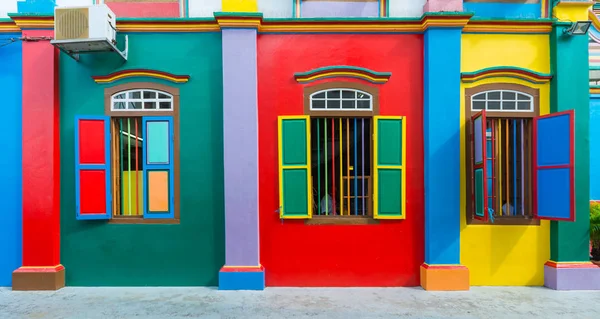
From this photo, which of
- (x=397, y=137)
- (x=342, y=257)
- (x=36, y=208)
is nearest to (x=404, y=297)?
(x=342, y=257)

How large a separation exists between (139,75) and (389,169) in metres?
3.86

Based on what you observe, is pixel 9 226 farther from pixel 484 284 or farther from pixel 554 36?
pixel 554 36

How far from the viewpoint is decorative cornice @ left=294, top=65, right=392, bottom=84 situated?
5.50 m

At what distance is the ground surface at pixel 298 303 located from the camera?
4539mm

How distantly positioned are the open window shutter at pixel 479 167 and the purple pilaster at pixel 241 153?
305 centimetres

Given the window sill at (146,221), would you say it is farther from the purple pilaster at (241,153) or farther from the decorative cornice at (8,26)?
the decorative cornice at (8,26)

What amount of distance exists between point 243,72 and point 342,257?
3.02 m

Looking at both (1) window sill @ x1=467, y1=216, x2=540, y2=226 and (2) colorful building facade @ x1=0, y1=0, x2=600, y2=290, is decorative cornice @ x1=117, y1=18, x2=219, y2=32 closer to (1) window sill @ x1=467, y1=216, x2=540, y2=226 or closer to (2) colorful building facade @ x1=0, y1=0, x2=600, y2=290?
(2) colorful building facade @ x1=0, y1=0, x2=600, y2=290

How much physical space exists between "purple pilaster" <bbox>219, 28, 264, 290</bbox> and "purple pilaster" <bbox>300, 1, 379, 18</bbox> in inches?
39.4

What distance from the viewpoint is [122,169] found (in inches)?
224

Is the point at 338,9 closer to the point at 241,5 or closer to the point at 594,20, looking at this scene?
the point at 241,5

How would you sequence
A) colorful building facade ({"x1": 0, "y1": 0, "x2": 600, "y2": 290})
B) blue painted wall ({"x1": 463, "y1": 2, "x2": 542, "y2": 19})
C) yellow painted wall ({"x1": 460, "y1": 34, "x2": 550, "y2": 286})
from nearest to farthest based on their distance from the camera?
colorful building facade ({"x1": 0, "y1": 0, "x2": 600, "y2": 290}), yellow painted wall ({"x1": 460, "y1": 34, "x2": 550, "y2": 286}), blue painted wall ({"x1": 463, "y1": 2, "x2": 542, "y2": 19})

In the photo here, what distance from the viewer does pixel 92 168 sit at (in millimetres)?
5434

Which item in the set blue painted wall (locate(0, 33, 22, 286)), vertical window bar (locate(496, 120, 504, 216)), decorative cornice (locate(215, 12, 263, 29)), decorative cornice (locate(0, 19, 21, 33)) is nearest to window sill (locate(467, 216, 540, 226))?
vertical window bar (locate(496, 120, 504, 216))
